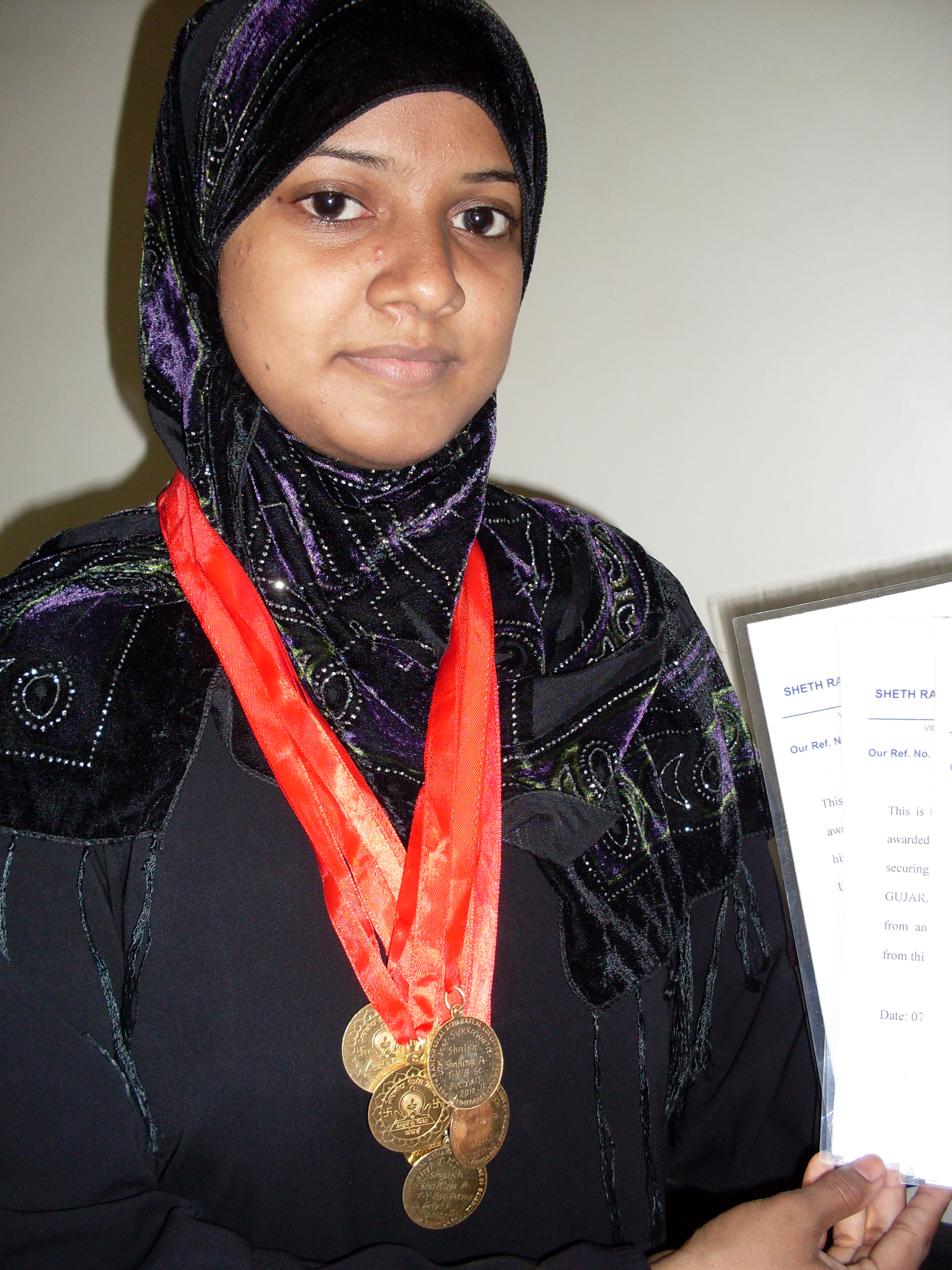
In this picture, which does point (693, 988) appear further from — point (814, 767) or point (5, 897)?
point (5, 897)

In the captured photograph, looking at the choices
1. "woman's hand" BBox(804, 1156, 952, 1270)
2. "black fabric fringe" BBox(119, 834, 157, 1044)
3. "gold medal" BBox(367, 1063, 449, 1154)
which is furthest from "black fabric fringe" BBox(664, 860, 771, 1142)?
"black fabric fringe" BBox(119, 834, 157, 1044)

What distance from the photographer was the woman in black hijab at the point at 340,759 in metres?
0.69

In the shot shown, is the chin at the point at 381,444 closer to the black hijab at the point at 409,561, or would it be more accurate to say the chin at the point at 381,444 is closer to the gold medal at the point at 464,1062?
the black hijab at the point at 409,561

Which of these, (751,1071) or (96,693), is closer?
(96,693)

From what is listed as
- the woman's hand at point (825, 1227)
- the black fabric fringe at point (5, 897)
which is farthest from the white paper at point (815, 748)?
the black fabric fringe at point (5, 897)

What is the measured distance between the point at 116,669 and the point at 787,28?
153cm

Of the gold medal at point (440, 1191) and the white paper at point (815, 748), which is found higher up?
the white paper at point (815, 748)

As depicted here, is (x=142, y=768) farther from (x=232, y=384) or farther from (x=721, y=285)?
(x=721, y=285)

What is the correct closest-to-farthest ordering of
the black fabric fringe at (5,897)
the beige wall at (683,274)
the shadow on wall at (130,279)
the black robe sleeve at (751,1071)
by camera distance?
the black fabric fringe at (5,897), the black robe sleeve at (751,1071), the beige wall at (683,274), the shadow on wall at (130,279)

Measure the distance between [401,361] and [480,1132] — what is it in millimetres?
612

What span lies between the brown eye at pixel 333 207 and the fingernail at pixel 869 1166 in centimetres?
83

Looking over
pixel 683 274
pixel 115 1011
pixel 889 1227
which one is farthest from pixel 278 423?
pixel 683 274

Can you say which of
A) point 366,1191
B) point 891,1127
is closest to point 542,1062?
point 366,1191

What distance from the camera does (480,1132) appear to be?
0.74m
